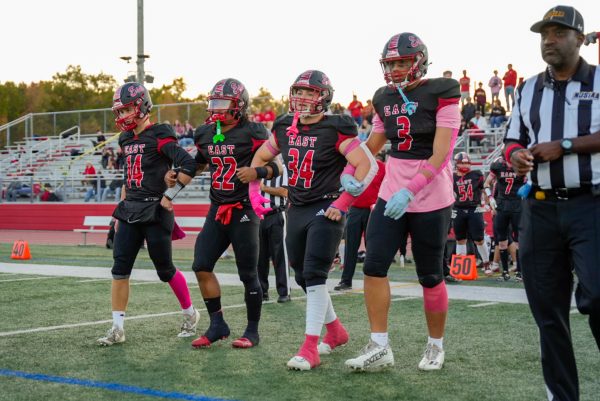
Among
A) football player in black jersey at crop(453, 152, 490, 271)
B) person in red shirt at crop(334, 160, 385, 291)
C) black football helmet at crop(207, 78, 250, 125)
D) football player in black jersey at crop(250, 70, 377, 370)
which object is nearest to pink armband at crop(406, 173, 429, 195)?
football player in black jersey at crop(250, 70, 377, 370)

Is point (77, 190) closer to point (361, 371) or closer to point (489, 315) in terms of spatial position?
point (489, 315)

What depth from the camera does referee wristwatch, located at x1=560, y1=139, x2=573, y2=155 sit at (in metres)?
3.94

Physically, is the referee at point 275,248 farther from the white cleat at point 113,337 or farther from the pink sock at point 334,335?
the pink sock at point 334,335

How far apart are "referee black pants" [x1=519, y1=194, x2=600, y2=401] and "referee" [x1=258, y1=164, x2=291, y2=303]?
5.27 metres

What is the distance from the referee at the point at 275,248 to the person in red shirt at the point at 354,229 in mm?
1100

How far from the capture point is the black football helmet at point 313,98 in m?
6.00

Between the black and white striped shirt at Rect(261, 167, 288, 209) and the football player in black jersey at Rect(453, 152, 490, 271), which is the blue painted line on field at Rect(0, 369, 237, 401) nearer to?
the black and white striped shirt at Rect(261, 167, 288, 209)

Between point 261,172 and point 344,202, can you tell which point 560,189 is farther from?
point 261,172

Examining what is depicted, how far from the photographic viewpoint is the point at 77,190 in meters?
27.0

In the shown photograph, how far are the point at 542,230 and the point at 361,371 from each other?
1.82 m

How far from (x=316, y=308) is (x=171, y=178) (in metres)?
1.68

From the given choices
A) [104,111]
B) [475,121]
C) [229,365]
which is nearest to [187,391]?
[229,365]

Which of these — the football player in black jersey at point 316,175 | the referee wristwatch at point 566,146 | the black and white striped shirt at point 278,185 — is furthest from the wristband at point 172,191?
the referee wristwatch at point 566,146

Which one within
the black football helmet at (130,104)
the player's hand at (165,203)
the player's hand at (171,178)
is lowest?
the player's hand at (165,203)
